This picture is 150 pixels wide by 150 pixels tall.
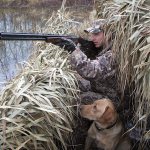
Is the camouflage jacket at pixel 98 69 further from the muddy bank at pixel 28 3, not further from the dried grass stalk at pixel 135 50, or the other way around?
the muddy bank at pixel 28 3

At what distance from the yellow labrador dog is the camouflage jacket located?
12.4 inches

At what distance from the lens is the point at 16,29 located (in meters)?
12.8

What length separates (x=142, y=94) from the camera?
4.25 m

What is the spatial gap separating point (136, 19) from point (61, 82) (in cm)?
113

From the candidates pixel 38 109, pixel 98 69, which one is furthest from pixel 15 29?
pixel 38 109

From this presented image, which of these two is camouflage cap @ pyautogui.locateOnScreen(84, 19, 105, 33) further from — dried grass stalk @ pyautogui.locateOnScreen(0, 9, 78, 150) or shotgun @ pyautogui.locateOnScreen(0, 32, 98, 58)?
dried grass stalk @ pyautogui.locateOnScreen(0, 9, 78, 150)

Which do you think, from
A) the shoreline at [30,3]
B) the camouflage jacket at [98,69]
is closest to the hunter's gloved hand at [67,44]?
the camouflage jacket at [98,69]

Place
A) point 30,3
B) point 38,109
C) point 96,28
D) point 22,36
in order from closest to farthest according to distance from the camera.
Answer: point 38,109 < point 22,36 < point 96,28 < point 30,3

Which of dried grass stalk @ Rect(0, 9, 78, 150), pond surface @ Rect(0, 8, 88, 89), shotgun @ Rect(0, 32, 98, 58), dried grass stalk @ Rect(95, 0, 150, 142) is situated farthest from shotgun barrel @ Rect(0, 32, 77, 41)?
dried grass stalk @ Rect(95, 0, 150, 142)

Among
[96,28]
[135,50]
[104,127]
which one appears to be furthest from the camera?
[96,28]

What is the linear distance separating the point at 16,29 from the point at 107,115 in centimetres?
891

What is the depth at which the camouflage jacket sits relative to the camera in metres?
4.55

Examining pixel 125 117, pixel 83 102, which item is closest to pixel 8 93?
pixel 83 102

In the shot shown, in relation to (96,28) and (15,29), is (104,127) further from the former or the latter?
(15,29)
